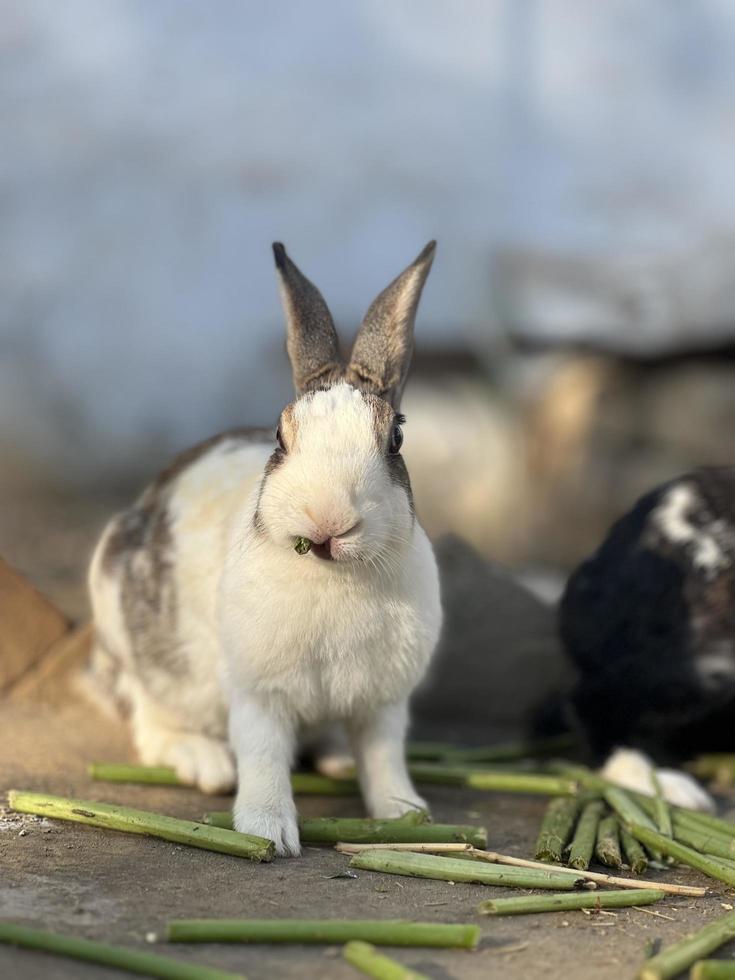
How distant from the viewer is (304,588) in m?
2.84

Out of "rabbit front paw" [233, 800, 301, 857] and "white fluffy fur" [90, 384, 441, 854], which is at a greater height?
"white fluffy fur" [90, 384, 441, 854]

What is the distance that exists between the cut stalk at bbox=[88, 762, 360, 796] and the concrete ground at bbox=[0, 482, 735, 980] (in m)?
0.03

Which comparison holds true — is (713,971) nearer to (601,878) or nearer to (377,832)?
(601,878)

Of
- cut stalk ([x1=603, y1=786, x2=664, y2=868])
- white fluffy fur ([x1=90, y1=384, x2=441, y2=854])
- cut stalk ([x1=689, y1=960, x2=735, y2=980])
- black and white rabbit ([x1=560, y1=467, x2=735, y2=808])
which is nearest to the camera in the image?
cut stalk ([x1=689, y1=960, x2=735, y2=980])

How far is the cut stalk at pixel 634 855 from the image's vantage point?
2.87 metres

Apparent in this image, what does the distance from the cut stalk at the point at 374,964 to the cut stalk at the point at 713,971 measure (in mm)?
436

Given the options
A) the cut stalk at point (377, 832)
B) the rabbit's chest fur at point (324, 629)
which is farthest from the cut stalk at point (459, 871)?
the rabbit's chest fur at point (324, 629)

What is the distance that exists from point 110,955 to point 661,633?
241cm

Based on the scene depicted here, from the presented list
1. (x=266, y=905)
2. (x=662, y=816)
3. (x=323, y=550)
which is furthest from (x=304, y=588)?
(x=662, y=816)

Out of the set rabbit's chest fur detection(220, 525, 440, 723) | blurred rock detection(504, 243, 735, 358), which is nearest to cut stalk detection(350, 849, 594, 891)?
rabbit's chest fur detection(220, 525, 440, 723)

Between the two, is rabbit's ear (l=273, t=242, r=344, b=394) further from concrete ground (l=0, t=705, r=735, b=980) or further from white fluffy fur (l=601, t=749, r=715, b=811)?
white fluffy fur (l=601, t=749, r=715, b=811)

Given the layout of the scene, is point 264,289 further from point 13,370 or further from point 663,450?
point 663,450

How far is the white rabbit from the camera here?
106 inches

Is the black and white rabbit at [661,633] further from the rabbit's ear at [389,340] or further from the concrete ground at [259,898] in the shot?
the rabbit's ear at [389,340]
